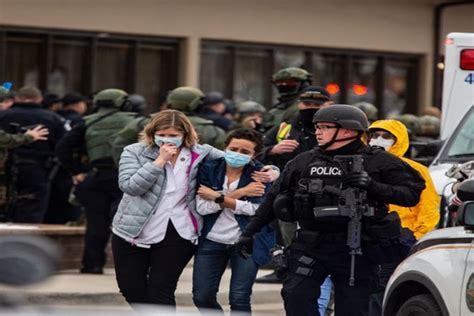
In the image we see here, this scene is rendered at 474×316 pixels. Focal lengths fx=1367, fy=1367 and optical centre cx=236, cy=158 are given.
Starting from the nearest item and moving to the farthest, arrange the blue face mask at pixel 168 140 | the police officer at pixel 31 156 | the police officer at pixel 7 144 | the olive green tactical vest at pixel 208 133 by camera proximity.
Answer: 1. the blue face mask at pixel 168 140
2. the olive green tactical vest at pixel 208 133
3. the police officer at pixel 7 144
4. the police officer at pixel 31 156

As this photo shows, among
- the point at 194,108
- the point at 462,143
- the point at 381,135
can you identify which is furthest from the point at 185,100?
the point at 381,135

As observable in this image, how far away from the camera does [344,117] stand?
8008mm

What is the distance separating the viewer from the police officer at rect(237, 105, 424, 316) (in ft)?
25.7

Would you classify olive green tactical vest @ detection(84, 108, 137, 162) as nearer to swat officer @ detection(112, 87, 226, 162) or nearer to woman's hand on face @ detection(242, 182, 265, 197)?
swat officer @ detection(112, 87, 226, 162)

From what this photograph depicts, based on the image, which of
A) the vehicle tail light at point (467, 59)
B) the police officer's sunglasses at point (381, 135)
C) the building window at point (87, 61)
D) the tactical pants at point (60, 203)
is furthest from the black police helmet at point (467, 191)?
the building window at point (87, 61)

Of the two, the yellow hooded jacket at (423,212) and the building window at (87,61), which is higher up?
the building window at (87,61)

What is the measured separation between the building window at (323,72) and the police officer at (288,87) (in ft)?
38.7

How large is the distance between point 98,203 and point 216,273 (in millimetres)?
4388

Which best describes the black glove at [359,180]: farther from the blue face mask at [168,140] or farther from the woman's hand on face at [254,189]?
the blue face mask at [168,140]

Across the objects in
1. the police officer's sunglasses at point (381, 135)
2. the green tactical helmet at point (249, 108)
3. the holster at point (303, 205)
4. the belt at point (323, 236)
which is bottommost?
the belt at point (323, 236)

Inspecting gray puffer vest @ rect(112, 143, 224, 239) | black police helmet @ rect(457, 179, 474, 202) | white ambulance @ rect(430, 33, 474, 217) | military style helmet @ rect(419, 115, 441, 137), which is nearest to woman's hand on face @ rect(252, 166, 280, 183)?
gray puffer vest @ rect(112, 143, 224, 239)

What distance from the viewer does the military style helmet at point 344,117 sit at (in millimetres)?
7988

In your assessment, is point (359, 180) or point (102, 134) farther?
point (102, 134)

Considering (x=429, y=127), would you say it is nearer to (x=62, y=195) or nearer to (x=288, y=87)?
(x=62, y=195)
